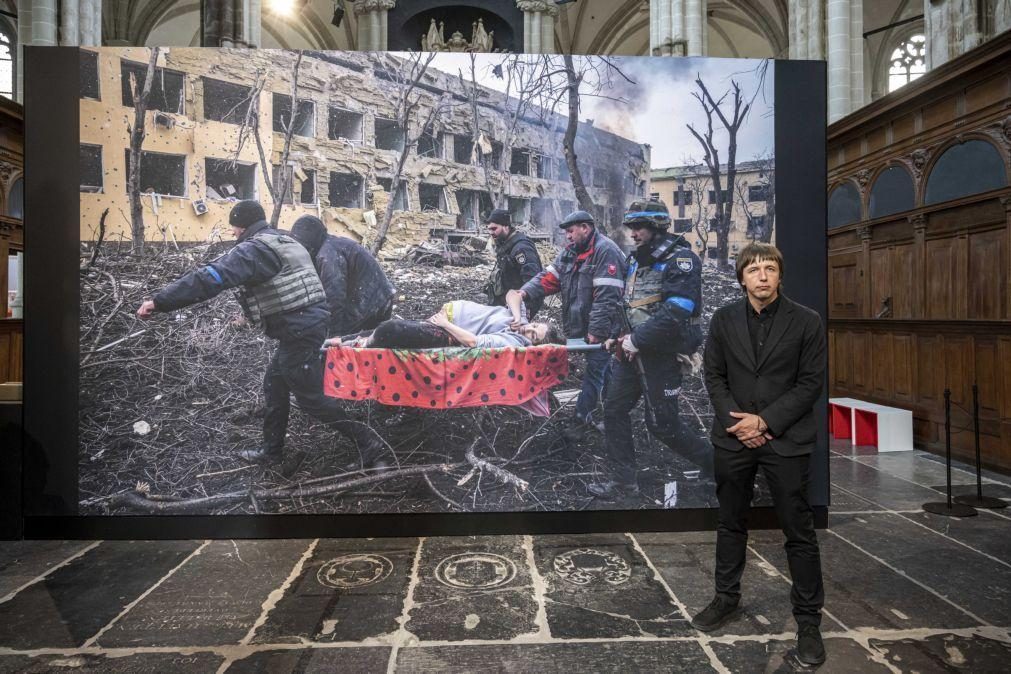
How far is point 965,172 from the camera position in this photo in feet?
23.6

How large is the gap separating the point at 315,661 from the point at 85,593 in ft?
5.52

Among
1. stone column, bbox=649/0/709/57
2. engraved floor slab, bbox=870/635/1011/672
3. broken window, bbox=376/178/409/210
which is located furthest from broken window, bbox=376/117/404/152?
stone column, bbox=649/0/709/57

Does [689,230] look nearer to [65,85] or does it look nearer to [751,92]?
[751,92]

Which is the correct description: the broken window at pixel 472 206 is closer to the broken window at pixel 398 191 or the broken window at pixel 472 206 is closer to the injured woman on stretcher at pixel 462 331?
Answer: the broken window at pixel 398 191

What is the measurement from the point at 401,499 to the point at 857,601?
9.35 ft

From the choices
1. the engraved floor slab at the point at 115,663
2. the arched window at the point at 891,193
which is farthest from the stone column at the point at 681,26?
the engraved floor slab at the point at 115,663

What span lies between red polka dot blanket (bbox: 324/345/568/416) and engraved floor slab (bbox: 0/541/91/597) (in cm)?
199

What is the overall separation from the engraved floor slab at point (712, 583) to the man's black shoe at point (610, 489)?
32 centimetres

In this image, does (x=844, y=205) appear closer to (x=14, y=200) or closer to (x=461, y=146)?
(x=461, y=146)

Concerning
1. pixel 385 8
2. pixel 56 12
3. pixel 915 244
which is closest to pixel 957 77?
pixel 915 244

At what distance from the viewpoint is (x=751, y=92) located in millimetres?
4422

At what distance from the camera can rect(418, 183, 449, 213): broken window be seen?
4.41 m

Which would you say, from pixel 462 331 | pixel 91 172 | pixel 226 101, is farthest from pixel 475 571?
pixel 91 172

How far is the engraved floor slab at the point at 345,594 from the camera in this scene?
121 inches
